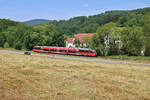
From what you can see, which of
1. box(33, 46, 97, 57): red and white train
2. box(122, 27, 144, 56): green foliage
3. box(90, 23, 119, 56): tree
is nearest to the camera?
box(33, 46, 97, 57): red and white train

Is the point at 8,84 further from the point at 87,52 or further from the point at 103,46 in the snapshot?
the point at 103,46

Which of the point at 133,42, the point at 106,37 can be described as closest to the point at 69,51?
the point at 106,37

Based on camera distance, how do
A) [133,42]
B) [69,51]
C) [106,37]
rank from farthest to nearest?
[106,37] → [133,42] → [69,51]

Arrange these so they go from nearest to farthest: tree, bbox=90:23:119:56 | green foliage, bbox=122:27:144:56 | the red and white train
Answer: the red and white train
green foliage, bbox=122:27:144:56
tree, bbox=90:23:119:56

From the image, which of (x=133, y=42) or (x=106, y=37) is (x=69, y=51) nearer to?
(x=106, y=37)

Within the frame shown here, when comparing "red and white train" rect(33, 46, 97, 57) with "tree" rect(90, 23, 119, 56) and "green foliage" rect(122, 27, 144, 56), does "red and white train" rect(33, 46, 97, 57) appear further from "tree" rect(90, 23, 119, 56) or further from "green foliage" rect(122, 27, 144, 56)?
"green foliage" rect(122, 27, 144, 56)

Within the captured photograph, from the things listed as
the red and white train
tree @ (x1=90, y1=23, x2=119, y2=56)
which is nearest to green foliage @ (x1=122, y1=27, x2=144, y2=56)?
tree @ (x1=90, y1=23, x2=119, y2=56)

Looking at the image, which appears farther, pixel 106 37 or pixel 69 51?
pixel 106 37

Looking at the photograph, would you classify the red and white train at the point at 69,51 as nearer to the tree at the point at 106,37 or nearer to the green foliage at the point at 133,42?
the tree at the point at 106,37

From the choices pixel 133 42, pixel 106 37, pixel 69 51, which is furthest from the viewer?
pixel 106 37

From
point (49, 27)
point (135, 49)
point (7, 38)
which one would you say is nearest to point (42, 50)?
point (49, 27)

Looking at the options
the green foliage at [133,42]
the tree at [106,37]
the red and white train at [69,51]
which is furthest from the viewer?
the tree at [106,37]

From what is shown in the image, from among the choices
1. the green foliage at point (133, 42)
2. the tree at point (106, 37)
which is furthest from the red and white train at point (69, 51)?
the green foliage at point (133, 42)

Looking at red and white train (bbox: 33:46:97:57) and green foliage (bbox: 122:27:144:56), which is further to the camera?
green foliage (bbox: 122:27:144:56)
